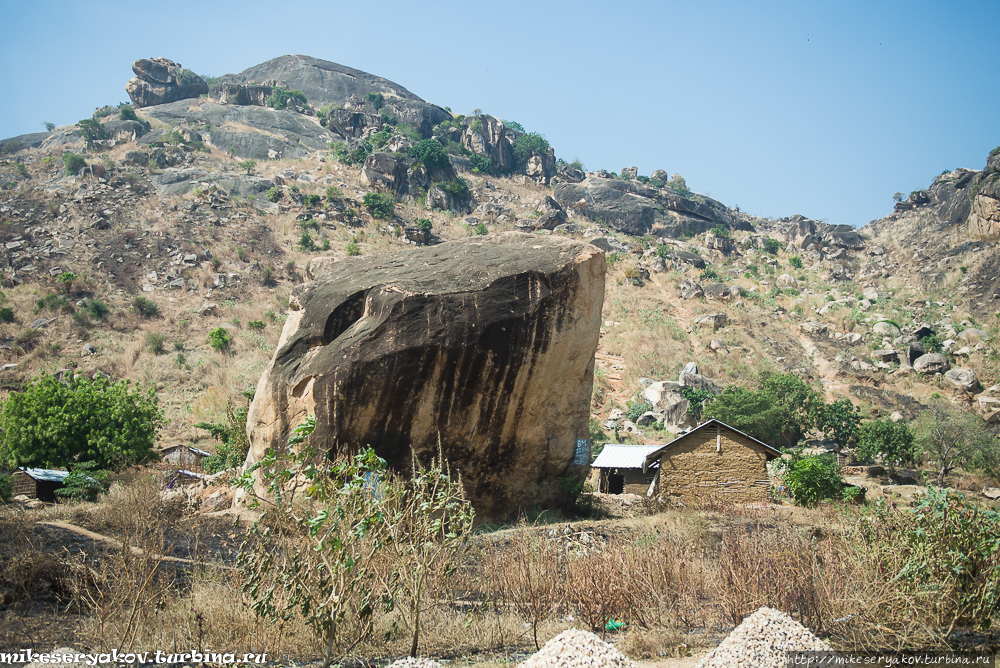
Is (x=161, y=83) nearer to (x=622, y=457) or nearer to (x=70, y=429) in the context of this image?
(x=70, y=429)

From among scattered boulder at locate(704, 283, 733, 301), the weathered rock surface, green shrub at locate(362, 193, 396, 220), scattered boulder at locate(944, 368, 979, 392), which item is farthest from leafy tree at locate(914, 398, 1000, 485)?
the weathered rock surface

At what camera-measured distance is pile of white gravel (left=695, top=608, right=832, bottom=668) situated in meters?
5.21

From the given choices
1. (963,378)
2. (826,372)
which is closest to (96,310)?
(826,372)

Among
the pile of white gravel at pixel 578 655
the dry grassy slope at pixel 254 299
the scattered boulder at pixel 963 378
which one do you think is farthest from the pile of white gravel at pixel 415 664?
the scattered boulder at pixel 963 378

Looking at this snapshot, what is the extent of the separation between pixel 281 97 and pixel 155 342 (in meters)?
52.3

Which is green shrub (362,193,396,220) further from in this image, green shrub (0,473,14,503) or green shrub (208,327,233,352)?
green shrub (0,473,14,503)

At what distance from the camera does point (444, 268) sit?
42.9ft

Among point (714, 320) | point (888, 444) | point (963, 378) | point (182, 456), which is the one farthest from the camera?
point (714, 320)

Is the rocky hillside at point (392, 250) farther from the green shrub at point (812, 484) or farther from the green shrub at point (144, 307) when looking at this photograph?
the green shrub at point (812, 484)

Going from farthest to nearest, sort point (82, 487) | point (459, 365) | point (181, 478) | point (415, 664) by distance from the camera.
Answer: point (181, 478), point (82, 487), point (459, 365), point (415, 664)

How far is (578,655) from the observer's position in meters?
4.90

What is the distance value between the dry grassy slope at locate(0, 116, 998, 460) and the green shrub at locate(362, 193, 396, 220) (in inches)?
33.5

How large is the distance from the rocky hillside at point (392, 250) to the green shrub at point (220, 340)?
57 cm

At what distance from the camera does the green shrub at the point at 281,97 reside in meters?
75.4
